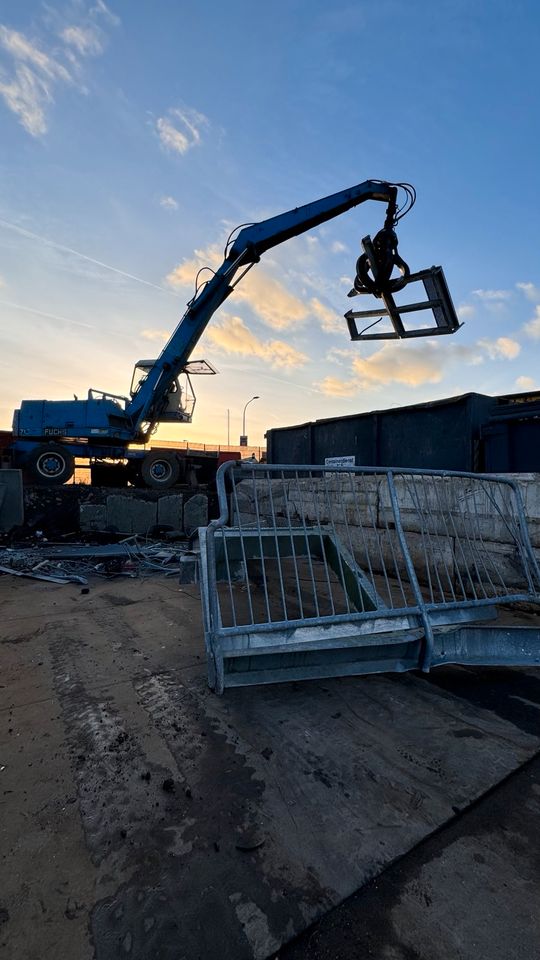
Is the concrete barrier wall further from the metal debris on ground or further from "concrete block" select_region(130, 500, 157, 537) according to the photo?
"concrete block" select_region(130, 500, 157, 537)

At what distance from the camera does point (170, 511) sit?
11.9 m

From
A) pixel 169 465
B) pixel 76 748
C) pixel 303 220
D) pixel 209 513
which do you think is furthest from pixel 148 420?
pixel 76 748

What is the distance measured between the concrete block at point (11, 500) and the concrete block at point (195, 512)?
437 centimetres

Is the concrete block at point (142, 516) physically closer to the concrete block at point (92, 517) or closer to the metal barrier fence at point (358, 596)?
the concrete block at point (92, 517)

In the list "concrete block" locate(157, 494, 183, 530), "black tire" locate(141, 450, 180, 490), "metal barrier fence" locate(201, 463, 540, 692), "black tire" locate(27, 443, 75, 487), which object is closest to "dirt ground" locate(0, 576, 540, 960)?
"metal barrier fence" locate(201, 463, 540, 692)

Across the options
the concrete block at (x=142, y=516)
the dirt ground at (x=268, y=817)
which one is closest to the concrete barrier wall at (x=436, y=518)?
the dirt ground at (x=268, y=817)

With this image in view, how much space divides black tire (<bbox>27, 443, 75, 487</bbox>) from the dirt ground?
432 inches

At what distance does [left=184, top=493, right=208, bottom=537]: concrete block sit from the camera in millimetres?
12164

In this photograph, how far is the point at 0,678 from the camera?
3.23m

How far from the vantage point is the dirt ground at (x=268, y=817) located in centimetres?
136

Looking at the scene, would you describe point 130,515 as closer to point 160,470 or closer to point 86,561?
point 160,470

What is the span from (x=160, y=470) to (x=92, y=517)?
3.72m

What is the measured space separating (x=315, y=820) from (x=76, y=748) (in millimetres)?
1440

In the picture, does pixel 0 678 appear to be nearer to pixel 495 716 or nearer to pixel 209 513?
pixel 495 716
